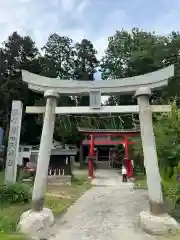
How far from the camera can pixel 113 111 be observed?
833 centimetres

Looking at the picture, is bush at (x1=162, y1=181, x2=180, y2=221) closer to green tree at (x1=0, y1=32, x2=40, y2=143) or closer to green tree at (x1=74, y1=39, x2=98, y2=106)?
green tree at (x1=0, y1=32, x2=40, y2=143)

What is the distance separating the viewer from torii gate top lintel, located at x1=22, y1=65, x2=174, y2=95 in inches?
333

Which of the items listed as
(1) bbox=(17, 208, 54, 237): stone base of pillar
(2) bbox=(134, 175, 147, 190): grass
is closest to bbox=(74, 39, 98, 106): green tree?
(2) bbox=(134, 175, 147, 190): grass

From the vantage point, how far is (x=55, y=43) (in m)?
42.4

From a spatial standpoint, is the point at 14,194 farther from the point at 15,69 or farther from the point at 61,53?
the point at 61,53

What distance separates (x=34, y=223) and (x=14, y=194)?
3.37 meters

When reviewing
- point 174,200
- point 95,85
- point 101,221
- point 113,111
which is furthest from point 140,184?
point 95,85

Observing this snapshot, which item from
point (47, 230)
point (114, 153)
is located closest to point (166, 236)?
point (47, 230)

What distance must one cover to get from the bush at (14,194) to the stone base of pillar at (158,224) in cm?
465

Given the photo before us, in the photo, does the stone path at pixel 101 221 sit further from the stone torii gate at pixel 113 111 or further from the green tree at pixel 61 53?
the green tree at pixel 61 53

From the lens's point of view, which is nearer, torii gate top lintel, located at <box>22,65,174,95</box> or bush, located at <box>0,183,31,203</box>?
torii gate top lintel, located at <box>22,65,174,95</box>

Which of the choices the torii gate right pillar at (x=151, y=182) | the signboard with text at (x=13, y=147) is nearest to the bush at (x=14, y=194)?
the signboard with text at (x=13, y=147)

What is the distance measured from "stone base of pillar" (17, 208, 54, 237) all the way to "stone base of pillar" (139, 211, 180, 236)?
2435 millimetres

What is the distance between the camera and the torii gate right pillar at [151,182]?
700 centimetres
